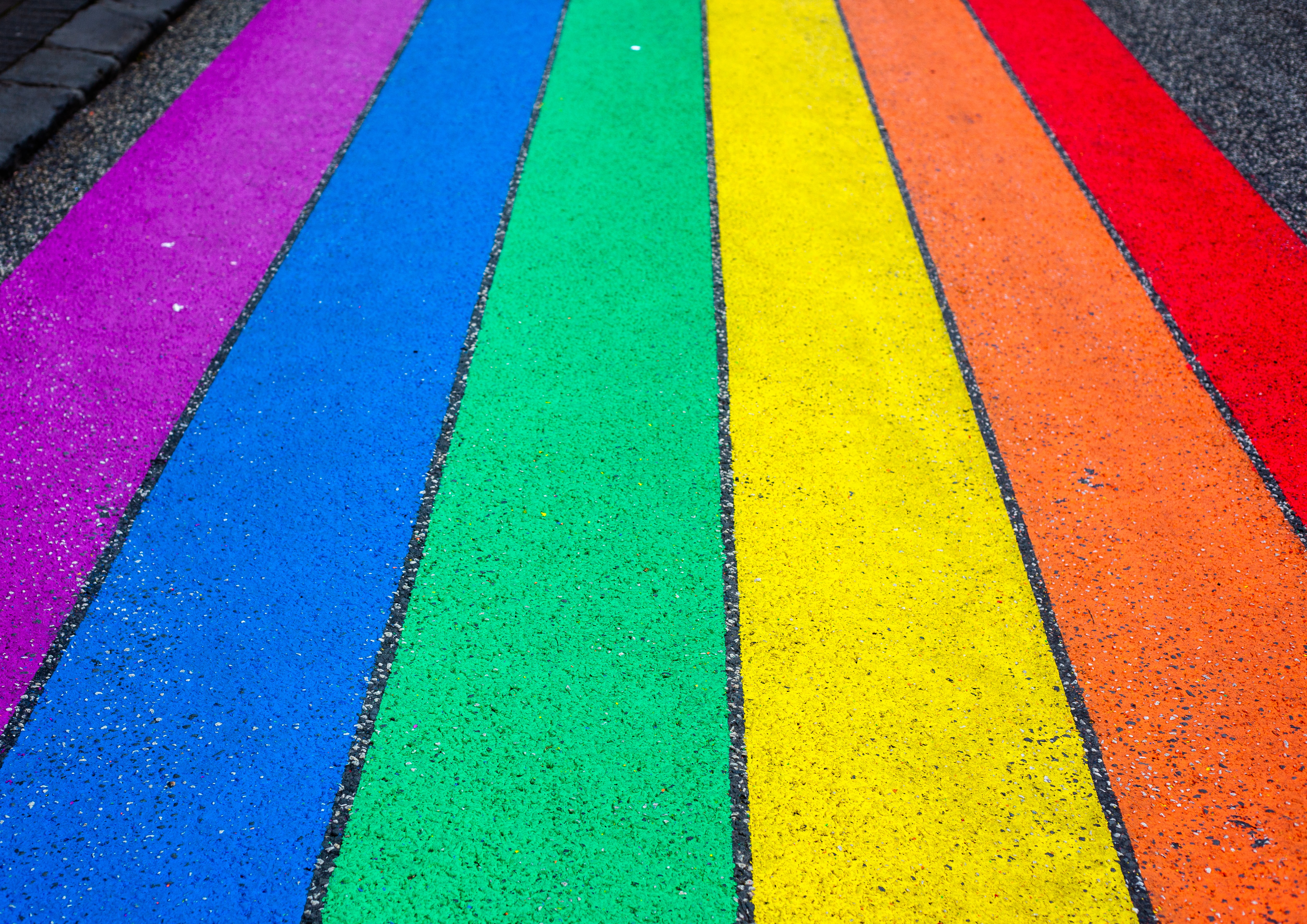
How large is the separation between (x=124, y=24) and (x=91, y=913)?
484cm

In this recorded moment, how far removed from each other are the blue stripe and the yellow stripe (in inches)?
45.8

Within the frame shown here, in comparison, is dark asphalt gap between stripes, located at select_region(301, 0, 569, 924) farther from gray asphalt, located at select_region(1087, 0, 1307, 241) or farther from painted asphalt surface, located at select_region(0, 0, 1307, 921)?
gray asphalt, located at select_region(1087, 0, 1307, 241)

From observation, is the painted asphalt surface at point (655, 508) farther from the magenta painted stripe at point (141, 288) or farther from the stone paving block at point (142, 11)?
the stone paving block at point (142, 11)

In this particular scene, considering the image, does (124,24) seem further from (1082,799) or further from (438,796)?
(1082,799)

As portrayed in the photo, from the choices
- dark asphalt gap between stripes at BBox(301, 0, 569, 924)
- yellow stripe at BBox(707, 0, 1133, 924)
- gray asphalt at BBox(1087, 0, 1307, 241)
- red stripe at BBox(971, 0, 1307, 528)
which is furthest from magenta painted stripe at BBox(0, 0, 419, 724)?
gray asphalt at BBox(1087, 0, 1307, 241)

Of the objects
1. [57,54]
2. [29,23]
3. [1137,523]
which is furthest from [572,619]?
[29,23]

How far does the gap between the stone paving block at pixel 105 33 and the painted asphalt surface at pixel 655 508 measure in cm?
50

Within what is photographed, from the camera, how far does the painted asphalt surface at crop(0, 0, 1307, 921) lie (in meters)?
2.28

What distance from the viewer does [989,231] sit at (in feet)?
13.4

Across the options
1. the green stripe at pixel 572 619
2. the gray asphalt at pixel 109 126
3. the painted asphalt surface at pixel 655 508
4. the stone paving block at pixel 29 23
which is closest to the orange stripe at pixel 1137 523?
the painted asphalt surface at pixel 655 508

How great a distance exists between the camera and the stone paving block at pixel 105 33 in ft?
15.8

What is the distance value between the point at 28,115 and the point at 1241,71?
21.7 feet

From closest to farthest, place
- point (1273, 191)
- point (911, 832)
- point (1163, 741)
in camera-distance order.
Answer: point (911, 832) → point (1163, 741) → point (1273, 191)

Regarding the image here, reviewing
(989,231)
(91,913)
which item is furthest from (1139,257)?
(91,913)
